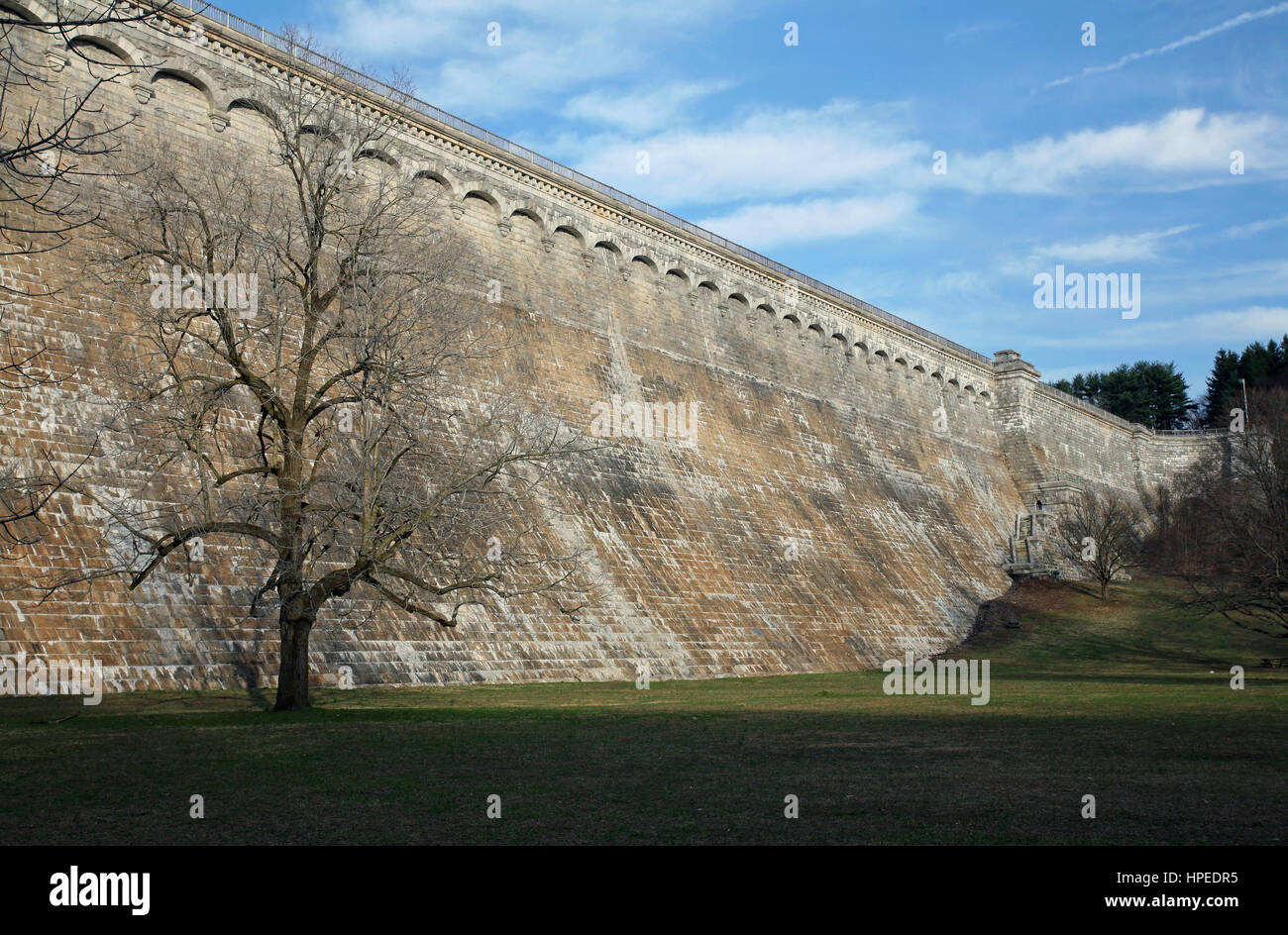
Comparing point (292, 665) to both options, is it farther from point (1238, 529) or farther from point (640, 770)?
point (1238, 529)

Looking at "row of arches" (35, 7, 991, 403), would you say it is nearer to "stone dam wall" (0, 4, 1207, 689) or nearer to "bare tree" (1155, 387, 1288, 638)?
"stone dam wall" (0, 4, 1207, 689)

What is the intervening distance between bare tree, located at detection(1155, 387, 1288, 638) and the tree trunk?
22548 mm

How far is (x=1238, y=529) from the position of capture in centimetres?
3316

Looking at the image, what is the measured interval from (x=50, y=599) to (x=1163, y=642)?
42716 millimetres

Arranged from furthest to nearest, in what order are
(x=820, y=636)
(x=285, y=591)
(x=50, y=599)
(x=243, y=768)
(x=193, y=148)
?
(x=820, y=636) → (x=193, y=148) → (x=50, y=599) → (x=285, y=591) → (x=243, y=768)

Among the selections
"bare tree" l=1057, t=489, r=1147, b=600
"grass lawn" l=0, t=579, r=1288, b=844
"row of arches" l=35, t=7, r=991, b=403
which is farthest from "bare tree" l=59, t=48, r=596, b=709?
"bare tree" l=1057, t=489, r=1147, b=600

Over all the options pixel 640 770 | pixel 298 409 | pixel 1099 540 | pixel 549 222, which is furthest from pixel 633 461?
pixel 1099 540

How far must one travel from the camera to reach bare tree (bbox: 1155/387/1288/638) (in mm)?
29500

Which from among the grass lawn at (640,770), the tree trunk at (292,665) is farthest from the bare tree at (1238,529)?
the tree trunk at (292,665)

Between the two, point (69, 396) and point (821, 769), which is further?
point (69, 396)

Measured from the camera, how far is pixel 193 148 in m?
26.8

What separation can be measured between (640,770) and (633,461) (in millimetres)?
24623
